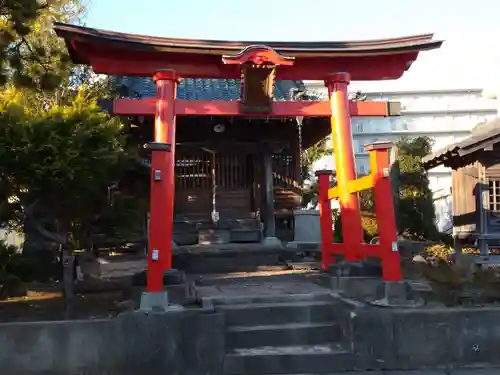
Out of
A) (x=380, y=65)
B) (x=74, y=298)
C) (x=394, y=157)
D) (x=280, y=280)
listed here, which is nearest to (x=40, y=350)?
(x=74, y=298)

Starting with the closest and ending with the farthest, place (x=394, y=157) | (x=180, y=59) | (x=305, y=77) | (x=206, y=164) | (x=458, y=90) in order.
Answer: (x=180, y=59) → (x=305, y=77) → (x=206, y=164) → (x=394, y=157) → (x=458, y=90)

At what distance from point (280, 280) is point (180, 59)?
4268 mm

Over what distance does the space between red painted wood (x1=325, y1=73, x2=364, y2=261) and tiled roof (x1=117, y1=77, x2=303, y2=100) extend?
5.75 m

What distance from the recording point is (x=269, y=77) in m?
7.91

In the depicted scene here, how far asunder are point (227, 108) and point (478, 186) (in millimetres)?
9634

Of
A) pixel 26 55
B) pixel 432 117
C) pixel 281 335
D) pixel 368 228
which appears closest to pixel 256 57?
pixel 26 55

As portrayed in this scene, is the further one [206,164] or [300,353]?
[206,164]

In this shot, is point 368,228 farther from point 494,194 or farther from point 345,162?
point 345,162

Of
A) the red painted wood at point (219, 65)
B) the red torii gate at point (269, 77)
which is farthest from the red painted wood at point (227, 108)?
the red painted wood at point (219, 65)

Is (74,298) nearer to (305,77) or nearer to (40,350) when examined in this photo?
(40,350)

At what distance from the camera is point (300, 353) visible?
19.3 ft

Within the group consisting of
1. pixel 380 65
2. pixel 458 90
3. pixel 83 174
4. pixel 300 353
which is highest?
pixel 458 90

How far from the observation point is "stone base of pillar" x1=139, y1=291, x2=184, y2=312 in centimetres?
596

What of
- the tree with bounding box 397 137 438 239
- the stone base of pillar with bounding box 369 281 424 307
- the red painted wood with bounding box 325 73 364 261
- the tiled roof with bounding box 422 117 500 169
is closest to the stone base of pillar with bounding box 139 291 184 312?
the stone base of pillar with bounding box 369 281 424 307
